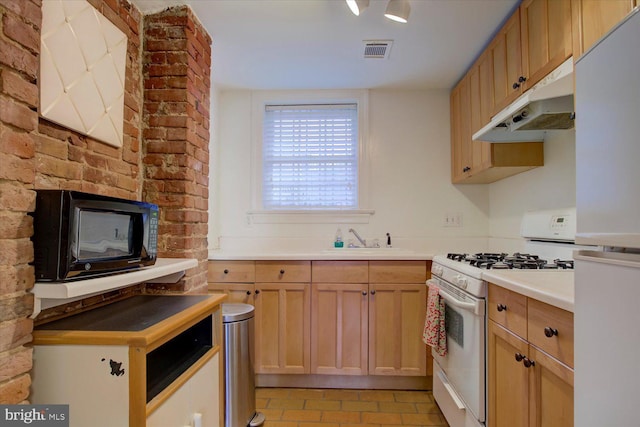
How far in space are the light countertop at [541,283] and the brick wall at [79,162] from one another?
1.50m

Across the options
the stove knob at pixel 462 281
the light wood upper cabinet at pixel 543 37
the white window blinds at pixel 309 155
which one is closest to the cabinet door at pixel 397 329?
the stove knob at pixel 462 281

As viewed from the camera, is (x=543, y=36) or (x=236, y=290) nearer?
(x=543, y=36)

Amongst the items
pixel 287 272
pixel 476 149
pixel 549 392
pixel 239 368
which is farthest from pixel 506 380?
pixel 476 149

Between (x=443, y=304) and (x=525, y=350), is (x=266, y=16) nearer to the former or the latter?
(x=443, y=304)

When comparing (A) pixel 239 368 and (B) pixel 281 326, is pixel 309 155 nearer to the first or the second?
(B) pixel 281 326

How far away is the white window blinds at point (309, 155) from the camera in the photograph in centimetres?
295

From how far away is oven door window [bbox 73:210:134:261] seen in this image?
99 centimetres

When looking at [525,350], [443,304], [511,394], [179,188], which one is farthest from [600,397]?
[179,188]

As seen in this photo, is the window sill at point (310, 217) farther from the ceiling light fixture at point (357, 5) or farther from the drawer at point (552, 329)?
the drawer at point (552, 329)

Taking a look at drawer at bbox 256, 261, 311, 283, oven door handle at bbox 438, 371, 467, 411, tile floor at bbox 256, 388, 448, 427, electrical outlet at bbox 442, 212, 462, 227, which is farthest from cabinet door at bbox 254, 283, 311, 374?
electrical outlet at bbox 442, 212, 462, 227

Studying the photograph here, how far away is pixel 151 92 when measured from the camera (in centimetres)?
179

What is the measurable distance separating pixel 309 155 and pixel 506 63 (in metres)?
1.60

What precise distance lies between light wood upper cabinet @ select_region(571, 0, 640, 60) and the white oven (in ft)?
3.43

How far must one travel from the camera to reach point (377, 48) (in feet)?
7.24
